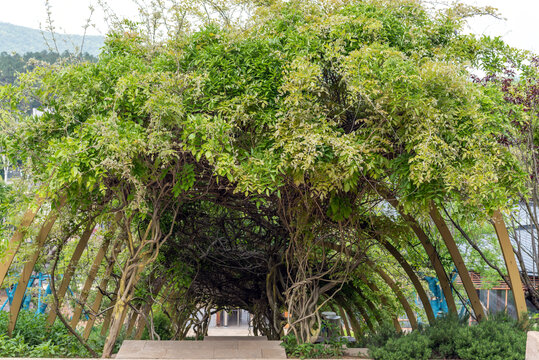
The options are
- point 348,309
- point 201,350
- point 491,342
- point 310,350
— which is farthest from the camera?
point 348,309

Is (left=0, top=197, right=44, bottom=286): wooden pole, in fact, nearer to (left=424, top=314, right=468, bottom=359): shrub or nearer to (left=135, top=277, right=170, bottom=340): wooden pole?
(left=135, top=277, right=170, bottom=340): wooden pole

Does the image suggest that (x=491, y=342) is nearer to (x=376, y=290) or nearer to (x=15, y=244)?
(x=15, y=244)

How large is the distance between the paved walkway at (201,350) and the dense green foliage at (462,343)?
1.28 m

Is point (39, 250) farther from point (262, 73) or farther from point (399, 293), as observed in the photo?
point (399, 293)

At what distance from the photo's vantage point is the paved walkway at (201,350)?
612cm

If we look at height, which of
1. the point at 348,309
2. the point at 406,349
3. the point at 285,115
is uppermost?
the point at 285,115

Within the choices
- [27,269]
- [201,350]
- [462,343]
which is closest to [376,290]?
[462,343]

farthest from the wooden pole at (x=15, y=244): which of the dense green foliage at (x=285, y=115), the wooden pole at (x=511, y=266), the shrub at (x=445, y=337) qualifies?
the wooden pole at (x=511, y=266)

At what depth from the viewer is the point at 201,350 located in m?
6.51

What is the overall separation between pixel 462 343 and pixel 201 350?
3062mm

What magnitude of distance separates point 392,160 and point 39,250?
183 inches

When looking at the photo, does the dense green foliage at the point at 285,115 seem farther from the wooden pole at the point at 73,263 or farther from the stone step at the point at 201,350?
the wooden pole at the point at 73,263

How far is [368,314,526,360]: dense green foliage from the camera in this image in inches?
215

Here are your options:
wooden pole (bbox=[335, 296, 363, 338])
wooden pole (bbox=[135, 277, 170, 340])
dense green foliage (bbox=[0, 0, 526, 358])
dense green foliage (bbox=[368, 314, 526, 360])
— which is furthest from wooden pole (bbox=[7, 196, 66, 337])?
wooden pole (bbox=[335, 296, 363, 338])
